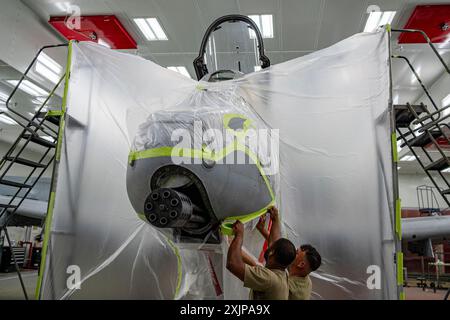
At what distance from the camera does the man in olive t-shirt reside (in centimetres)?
169

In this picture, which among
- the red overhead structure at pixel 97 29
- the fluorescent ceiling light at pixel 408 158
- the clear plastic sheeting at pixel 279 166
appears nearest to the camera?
the clear plastic sheeting at pixel 279 166

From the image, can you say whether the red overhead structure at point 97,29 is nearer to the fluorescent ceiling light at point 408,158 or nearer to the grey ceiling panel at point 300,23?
the grey ceiling panel at point 300,23

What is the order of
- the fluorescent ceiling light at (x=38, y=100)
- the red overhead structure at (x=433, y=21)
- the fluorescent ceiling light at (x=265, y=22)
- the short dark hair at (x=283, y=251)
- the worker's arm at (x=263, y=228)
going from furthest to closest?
the fluorescent ceiling light at (x=38, y=100) → the fluorescent ceiling light at (x=265, y=22) → the red overhead structure at (x=433, y=21) → the worker's arm at (x=263, y=228) → the short dark hair at (x=283, y=251)

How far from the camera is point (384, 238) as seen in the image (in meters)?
2.13

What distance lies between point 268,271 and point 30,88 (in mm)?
8809

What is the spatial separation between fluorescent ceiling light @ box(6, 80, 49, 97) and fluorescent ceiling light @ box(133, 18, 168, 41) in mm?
3508

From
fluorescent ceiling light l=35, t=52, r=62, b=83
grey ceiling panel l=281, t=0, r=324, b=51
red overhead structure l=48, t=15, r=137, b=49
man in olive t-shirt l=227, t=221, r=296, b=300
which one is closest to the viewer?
man in olive t-shirt l=227, t=221, r=296, b=300

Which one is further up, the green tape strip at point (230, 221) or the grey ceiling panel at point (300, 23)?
the grey ceiling panel at point (300, 23)

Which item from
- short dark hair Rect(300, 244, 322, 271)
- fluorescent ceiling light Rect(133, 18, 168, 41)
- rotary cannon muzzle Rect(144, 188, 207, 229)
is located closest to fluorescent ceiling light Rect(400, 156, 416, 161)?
fluorescent ceiling light Rect(133, 18, 168, 41)

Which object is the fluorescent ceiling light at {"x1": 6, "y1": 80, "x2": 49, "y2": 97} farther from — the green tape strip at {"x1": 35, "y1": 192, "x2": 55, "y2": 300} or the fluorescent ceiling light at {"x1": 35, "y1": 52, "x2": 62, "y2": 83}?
the green tape strip at {"x1": 35, "y1": 192, "x2": 55, "y2": 300}

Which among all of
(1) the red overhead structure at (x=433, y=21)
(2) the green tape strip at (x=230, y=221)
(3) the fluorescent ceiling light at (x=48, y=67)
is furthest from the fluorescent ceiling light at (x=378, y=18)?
A: (3) the fluorescent ceiling light at (x=48, y=67)

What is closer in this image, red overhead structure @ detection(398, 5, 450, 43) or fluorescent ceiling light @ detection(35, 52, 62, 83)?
red overhead structure @ detection(398, 5, 450, 43)

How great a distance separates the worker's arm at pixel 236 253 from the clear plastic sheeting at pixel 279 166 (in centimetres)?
45

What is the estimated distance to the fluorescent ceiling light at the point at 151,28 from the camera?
6306 mm
